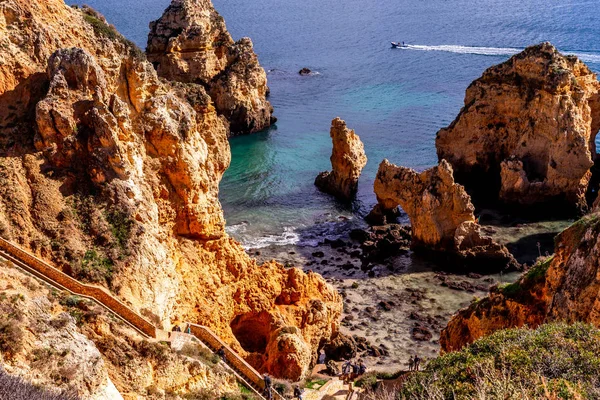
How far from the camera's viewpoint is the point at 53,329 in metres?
15.9

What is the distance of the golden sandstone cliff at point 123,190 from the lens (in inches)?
822

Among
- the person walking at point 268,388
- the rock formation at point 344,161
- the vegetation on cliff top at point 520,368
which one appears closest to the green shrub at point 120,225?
the person walking at point 268,388

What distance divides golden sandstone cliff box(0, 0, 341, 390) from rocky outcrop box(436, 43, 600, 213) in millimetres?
28465

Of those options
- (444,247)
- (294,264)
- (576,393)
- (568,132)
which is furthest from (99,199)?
(568,132)

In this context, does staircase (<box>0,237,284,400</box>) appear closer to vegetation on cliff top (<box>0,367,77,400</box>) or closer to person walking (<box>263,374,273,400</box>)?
person walking (<box>263,374,273,400</box>)

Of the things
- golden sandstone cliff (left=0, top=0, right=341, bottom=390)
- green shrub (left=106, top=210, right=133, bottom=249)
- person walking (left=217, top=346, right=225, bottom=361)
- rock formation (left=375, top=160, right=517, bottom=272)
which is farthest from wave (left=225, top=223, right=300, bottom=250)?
green shrub (left=106, top=210, right=133, bottom=249)

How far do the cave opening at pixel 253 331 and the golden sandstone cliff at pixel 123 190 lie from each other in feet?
0.20

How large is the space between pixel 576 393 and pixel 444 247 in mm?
32530

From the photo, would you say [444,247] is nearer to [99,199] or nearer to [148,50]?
[99,199]

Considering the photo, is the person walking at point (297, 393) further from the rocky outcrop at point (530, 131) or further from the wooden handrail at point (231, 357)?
the rocky outcrop at point (530, 131)

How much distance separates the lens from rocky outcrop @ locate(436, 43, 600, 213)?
163 ft

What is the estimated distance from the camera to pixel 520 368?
1489 centimetres

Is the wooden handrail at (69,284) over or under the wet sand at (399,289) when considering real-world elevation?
over

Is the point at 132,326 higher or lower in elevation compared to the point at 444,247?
higher
